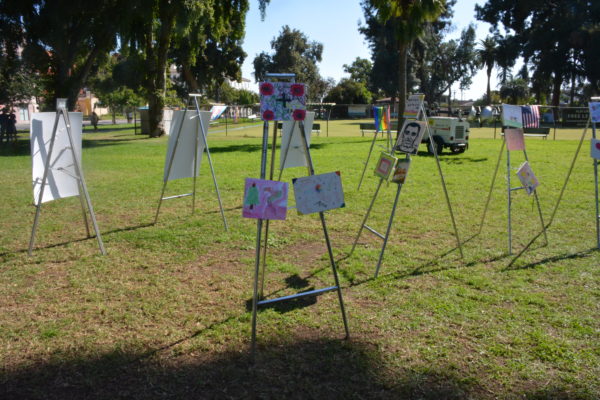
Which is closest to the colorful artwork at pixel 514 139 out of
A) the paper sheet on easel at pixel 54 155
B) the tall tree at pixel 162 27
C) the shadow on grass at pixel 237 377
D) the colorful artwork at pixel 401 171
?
the colorful artwork at pixel 401 171

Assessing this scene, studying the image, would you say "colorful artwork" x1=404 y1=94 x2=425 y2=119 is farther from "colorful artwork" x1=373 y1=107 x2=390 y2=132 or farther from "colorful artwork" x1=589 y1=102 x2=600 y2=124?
"colorful artwork" x1=373 y1=107 x2=390 y2=132

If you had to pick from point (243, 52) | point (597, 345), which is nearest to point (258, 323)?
point (597, 345)

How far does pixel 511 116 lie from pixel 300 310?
12.1 ft

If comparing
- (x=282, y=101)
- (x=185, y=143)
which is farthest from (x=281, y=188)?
(x=185, y=143)

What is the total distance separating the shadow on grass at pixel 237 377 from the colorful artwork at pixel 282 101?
69.9 inches

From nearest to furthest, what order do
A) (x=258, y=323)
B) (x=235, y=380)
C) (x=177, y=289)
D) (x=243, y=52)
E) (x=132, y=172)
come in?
(x=235, y=380), (x=258, y=323), (x=177, y=289), (x=132, y=172), (x=243, y=52)

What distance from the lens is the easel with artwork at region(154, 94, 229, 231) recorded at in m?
6.54

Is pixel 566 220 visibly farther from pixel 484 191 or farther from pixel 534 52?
pixel 534 52

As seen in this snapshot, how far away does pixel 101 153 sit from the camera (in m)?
17.3

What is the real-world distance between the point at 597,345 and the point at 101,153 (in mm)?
17408

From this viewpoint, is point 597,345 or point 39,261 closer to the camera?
point 597,345

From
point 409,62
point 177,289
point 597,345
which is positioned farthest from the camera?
point 409,62

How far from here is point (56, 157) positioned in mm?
5668

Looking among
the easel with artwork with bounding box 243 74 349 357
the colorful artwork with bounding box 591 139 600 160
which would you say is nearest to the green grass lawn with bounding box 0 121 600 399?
the easel with artwork with bounding box 243 74 349 357
